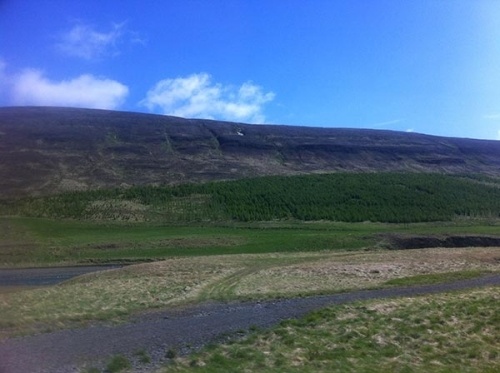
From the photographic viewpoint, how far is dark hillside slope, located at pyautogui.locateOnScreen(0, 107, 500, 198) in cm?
9550

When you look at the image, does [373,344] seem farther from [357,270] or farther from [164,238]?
[164,238]

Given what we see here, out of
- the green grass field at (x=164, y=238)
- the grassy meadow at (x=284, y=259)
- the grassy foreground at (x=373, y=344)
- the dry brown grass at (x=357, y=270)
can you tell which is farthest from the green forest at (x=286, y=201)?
the grassy foreground at (x=373, y=344)

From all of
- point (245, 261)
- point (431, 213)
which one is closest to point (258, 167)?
point (431, 213)

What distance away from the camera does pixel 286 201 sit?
80.1 m

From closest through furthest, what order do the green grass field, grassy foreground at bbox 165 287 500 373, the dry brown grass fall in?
grassy foreground at bbox 165 287 500 373 → the dry brown grass → the green grass field

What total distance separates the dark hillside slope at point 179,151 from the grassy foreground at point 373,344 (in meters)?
71.3

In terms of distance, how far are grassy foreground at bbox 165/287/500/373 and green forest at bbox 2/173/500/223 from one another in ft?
164

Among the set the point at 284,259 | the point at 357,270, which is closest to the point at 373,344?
the point at 357,270

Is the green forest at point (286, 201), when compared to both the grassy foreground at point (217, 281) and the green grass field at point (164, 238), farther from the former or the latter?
the grassy foreground at point (217, 281)

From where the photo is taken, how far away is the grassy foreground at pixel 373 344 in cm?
1420

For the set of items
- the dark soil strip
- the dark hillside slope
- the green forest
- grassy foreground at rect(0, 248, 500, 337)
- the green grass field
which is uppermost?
the dark hillside slope

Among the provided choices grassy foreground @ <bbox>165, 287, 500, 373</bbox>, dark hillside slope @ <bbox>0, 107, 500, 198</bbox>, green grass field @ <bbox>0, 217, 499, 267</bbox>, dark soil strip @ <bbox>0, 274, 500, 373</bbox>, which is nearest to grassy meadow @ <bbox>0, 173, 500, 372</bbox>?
grassy foreground @ <bbox>165, 287, 500, 373</bbox>

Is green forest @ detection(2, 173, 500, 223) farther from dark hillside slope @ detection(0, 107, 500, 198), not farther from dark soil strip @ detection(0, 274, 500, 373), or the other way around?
dark soil strip @ detection(0, 274, 500, 373)

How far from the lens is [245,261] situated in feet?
132
